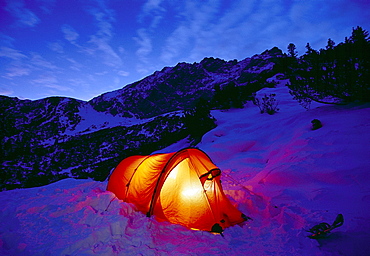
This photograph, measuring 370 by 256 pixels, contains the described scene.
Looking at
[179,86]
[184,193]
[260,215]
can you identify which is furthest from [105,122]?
[260,215]

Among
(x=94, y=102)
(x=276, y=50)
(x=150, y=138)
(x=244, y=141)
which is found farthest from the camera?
(x=276, y=50)

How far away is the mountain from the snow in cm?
1052

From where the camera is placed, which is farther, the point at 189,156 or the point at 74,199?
the point at 74,199

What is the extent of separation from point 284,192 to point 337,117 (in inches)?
246

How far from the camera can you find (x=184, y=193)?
17.0 feet

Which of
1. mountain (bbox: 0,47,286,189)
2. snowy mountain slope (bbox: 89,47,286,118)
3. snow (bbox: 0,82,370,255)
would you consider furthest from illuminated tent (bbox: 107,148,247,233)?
snowy mountain slope (bbox: 89,47,286,118)

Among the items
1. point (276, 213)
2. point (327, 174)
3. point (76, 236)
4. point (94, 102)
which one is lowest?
point (276, 213)

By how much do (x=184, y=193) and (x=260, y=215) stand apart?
7.32 feet

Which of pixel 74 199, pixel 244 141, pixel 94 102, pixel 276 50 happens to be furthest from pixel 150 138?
pixel 276 50

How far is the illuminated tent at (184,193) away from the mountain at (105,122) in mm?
10868

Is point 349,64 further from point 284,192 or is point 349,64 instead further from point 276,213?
point 276,213

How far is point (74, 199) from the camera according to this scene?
654cm

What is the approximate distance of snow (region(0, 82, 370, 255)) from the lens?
364cm

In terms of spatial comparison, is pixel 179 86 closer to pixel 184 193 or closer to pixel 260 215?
pixel 184 193
